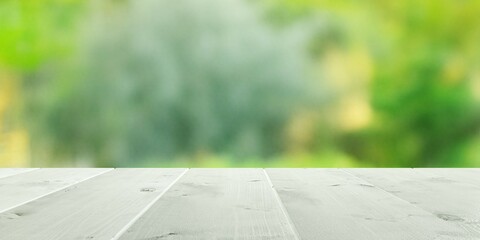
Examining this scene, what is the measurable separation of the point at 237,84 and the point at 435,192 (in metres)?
0.77

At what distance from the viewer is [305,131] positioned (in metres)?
1.91

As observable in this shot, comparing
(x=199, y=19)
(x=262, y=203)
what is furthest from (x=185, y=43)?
(x=262, y=203)

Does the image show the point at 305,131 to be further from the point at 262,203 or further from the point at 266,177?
the point at 262,203

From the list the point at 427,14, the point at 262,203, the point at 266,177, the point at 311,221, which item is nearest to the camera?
the point at 311,221

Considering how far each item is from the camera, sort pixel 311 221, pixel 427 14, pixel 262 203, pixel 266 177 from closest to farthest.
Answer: pixel 311 221 → pixel 262 203 → pixel 266 177 → pixel 427 14

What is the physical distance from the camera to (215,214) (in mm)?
995

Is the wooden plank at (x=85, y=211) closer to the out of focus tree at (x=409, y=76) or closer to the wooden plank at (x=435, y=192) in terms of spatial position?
the wooden plank at (x=435, y=192)

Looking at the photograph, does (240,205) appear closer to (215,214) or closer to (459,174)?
(215,214)

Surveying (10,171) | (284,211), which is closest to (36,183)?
(10,171)

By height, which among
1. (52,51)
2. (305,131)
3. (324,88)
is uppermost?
(52,51)

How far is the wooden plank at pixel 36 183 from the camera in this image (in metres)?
1.17

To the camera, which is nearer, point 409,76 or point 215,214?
point 215,214

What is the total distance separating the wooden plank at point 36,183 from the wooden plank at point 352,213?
1.54 ft

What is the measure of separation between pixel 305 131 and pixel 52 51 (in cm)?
79
